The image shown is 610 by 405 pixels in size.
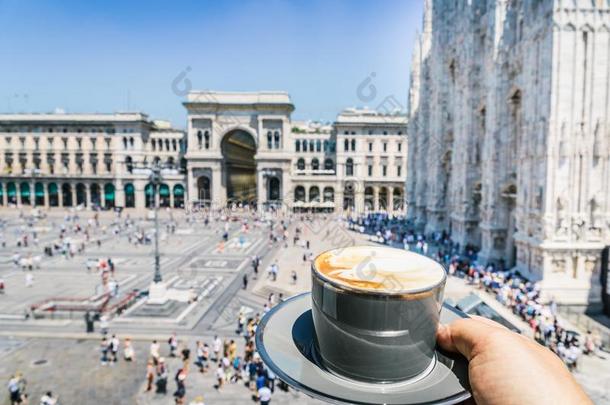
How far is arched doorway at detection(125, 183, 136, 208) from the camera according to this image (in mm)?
71375

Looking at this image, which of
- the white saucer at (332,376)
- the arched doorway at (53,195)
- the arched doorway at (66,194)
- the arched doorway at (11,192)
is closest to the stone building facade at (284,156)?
the arched doorway at (66,194)

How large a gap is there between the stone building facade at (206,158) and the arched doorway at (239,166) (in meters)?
0.37

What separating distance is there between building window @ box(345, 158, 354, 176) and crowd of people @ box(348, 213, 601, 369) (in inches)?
1305

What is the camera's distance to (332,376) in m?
2.48

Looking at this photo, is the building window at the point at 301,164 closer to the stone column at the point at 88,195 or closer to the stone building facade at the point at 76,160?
A: the stone building facade at the point at 76,160

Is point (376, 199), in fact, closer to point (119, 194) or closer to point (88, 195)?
point (119, 194)

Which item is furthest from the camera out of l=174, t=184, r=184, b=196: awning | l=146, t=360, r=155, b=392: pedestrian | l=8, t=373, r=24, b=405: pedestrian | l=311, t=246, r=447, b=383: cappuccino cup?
l=174, t=184, r=184, b=196: awning

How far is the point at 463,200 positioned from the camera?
100ft

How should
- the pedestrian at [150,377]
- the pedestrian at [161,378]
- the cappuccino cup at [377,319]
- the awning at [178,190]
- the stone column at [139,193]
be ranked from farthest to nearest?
the awning at [178,190]
the stone column at [139,193]
the pedestrian at [150,377]
the pedestrian at [161,378]
the cappuccino cup at [377,319]

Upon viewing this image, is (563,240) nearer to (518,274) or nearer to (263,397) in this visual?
(518,274)

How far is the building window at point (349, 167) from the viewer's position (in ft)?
227

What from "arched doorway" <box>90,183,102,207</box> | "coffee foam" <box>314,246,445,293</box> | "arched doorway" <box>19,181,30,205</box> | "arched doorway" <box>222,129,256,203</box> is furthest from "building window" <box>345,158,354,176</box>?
"coffee foam" <box>314,246,445,293</box>

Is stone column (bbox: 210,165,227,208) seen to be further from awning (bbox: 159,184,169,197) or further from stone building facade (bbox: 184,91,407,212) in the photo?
awning (bbox: 159,184,169,197)

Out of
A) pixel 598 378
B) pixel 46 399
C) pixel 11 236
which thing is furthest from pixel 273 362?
pixel 11 236
